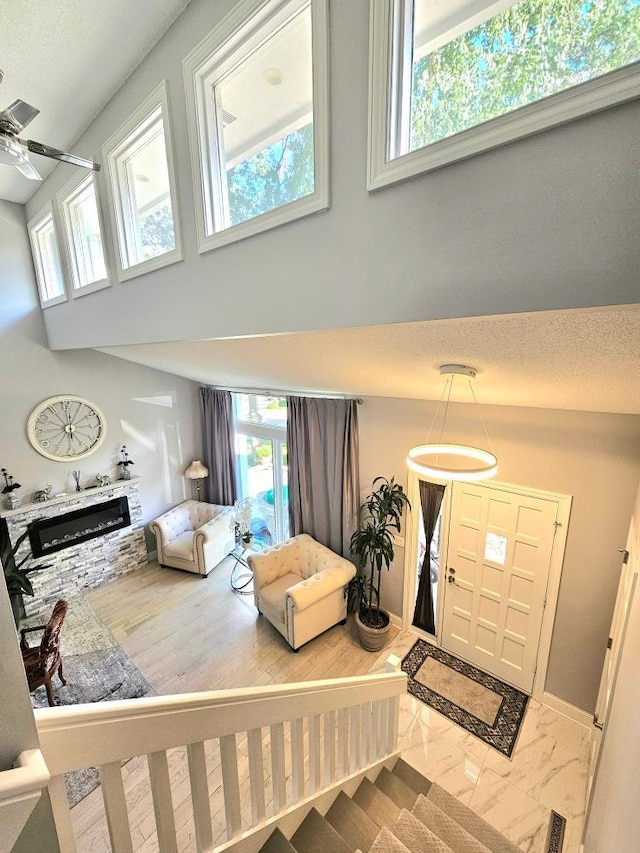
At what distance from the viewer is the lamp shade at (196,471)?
527 centimetres

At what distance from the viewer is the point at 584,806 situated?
2283mm

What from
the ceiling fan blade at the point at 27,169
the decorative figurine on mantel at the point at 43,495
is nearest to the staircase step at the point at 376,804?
the ceiling fan blade at the point at 27,169

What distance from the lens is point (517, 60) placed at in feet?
3.23

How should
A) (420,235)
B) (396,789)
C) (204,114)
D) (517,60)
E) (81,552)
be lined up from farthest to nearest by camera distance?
(81,552), (396,789), (204,114), (420,235), (517,60)

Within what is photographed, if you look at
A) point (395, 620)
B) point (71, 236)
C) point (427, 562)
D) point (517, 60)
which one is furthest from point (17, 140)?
point (395, 620)

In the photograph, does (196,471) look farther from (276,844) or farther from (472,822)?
(472,822)

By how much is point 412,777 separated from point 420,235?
311 cm

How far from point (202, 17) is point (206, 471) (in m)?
4.69

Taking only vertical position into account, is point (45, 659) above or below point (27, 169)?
below

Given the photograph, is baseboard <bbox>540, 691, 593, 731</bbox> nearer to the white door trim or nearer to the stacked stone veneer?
the white door trim

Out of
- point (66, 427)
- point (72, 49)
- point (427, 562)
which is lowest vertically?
point (427, 562)

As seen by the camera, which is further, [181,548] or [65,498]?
[181,548]

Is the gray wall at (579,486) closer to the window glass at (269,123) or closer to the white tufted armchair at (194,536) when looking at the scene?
the window glass at (269,123)

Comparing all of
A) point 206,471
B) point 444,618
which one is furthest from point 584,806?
point 206,471
